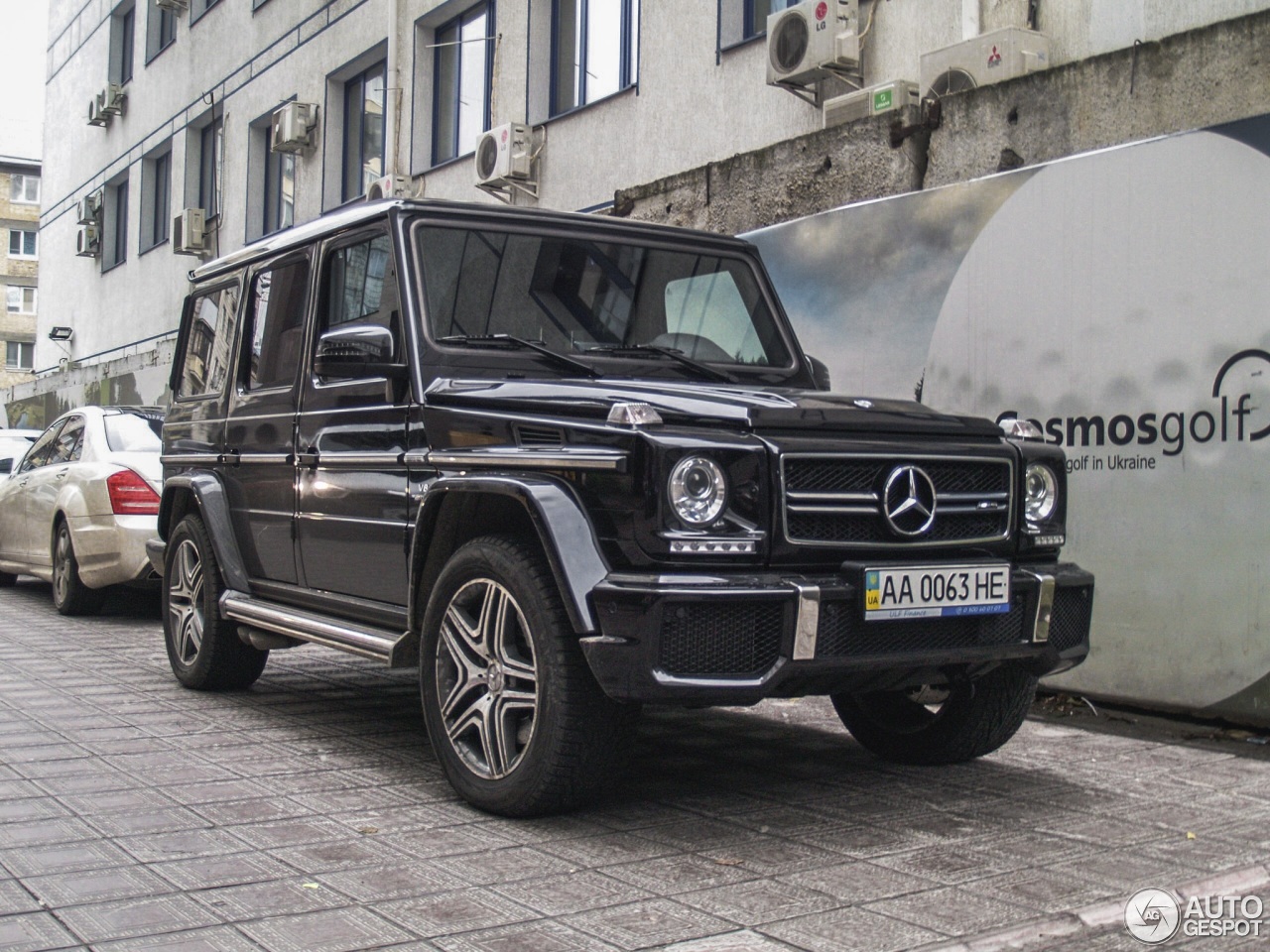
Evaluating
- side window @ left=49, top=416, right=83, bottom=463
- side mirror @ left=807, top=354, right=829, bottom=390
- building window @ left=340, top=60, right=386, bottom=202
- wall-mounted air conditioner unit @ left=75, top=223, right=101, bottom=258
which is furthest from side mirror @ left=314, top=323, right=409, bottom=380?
wall-mounted air conditioner unit @ left=75, top=223, right=101, bottom=258

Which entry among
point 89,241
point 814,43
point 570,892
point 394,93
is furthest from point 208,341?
point 89,241

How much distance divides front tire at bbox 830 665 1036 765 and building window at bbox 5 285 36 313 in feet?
201

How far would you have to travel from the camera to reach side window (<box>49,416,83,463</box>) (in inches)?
415

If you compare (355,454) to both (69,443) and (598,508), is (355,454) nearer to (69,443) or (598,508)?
(598,508)

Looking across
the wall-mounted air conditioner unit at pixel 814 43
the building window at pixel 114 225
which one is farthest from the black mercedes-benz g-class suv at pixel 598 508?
the building window at pixel 114 225

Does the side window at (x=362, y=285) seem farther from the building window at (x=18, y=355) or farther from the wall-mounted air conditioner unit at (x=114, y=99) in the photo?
the building window at (x=18, y=355)

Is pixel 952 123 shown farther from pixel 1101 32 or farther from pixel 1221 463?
pixel 1221 463

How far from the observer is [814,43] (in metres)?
10.0

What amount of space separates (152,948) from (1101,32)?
7.66 metres

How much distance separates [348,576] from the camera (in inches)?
213

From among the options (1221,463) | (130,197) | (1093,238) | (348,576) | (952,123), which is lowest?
(348,576)

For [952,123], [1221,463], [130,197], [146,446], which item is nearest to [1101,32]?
[952,123]

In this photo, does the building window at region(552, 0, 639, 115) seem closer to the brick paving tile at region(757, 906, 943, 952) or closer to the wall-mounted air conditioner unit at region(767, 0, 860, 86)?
the wall-mounted air conditioner unit at region(767, 0, 860, 86)

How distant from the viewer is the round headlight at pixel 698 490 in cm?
396
